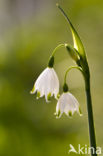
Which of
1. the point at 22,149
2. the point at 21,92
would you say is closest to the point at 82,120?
the point at 21,92

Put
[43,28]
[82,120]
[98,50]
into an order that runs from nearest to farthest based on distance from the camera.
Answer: [82,120]
[98,50]
[43,28]

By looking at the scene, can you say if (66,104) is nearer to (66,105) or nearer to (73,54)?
(66,105)

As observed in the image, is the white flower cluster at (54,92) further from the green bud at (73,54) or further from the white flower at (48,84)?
the green bud at (73,54)

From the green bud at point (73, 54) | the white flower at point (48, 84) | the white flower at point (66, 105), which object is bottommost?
the white flower at point (66, 105)

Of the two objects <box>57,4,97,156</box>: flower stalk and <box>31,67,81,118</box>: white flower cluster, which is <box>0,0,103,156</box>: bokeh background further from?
<box>57,4,97,156</box>: flower stalk

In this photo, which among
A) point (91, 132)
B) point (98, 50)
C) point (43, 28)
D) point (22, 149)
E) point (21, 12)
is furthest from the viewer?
point (21, 12)

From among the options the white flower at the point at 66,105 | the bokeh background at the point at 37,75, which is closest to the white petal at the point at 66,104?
the white flower at the point at 66,105

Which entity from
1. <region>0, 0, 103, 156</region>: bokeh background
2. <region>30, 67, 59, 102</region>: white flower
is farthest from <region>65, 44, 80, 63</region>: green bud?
<region>0, 0, 103, 156</region>: bokeh background

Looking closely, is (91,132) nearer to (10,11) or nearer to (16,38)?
(16,38)
